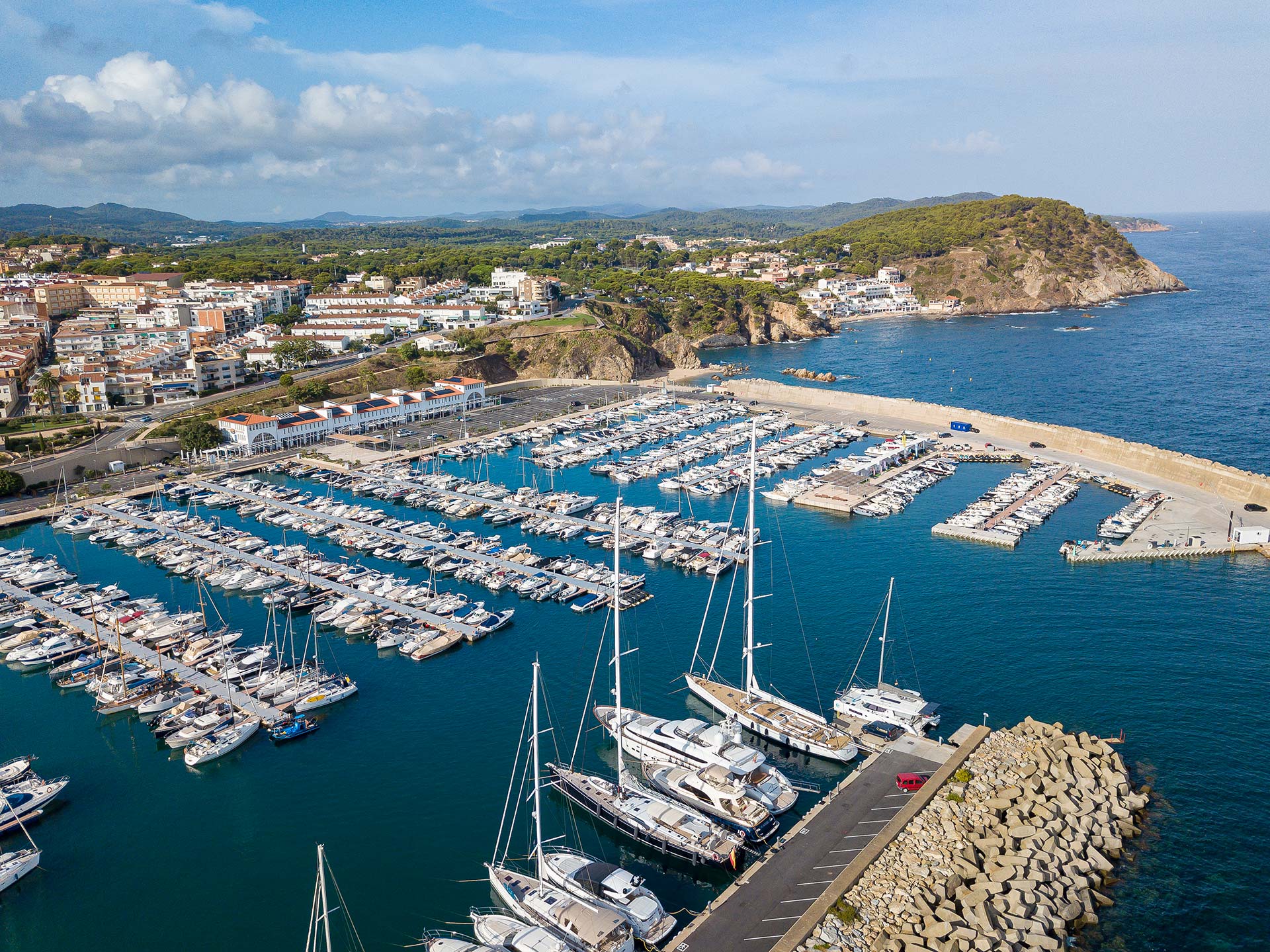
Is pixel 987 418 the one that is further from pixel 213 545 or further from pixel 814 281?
pixel 814 281

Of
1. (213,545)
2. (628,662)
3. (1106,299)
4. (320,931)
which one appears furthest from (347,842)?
(1106,299)

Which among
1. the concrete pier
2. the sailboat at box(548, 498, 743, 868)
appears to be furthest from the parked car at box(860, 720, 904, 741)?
the sailboat at box(548, 498, 743, 868)

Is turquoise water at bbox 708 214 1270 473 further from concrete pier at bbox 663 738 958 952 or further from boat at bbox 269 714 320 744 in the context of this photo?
boat at bbox 269 714 320 744

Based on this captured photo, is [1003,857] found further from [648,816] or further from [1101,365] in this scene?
[1101,365]

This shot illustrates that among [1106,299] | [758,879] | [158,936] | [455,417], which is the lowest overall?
[158,936]

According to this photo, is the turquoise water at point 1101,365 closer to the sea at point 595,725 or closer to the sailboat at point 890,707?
the sea at point 595,725

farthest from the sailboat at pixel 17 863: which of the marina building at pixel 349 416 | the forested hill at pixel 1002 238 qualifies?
the forested hill at pixel 1002 238
